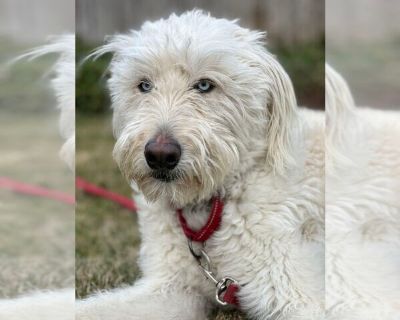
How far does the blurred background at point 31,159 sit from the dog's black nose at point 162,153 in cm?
30

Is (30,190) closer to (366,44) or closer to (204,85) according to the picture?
(204,85)

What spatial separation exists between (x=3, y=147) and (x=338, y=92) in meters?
0.92

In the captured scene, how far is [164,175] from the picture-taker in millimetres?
1395

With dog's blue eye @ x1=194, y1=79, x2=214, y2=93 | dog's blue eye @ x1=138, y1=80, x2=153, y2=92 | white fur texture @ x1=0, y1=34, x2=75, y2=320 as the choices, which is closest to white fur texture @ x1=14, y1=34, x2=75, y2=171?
white fur texture @ x1=0, y1=34, x2=75, y2=320

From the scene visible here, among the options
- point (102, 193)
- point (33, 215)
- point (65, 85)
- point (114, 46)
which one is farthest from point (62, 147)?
point (102, 193)

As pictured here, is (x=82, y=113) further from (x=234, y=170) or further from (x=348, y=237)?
(x=348, y=237)

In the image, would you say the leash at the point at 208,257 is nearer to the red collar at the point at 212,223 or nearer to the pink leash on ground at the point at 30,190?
the red collar at the point at 212,223

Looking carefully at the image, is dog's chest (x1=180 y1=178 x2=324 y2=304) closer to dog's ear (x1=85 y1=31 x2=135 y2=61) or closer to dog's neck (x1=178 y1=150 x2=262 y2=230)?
dog's neck (x1=178 y1=150 x2=262 y2=230)

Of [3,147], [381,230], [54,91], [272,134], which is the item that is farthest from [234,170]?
[3,147]

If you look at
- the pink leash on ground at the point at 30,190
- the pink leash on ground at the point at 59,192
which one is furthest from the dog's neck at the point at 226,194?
the pink leash on ground at the point at 30,190

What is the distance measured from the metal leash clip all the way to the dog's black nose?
25 cm

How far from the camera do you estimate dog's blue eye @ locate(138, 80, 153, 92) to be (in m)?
1.43

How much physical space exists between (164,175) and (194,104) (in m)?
0.16

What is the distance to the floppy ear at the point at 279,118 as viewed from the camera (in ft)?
4.85
